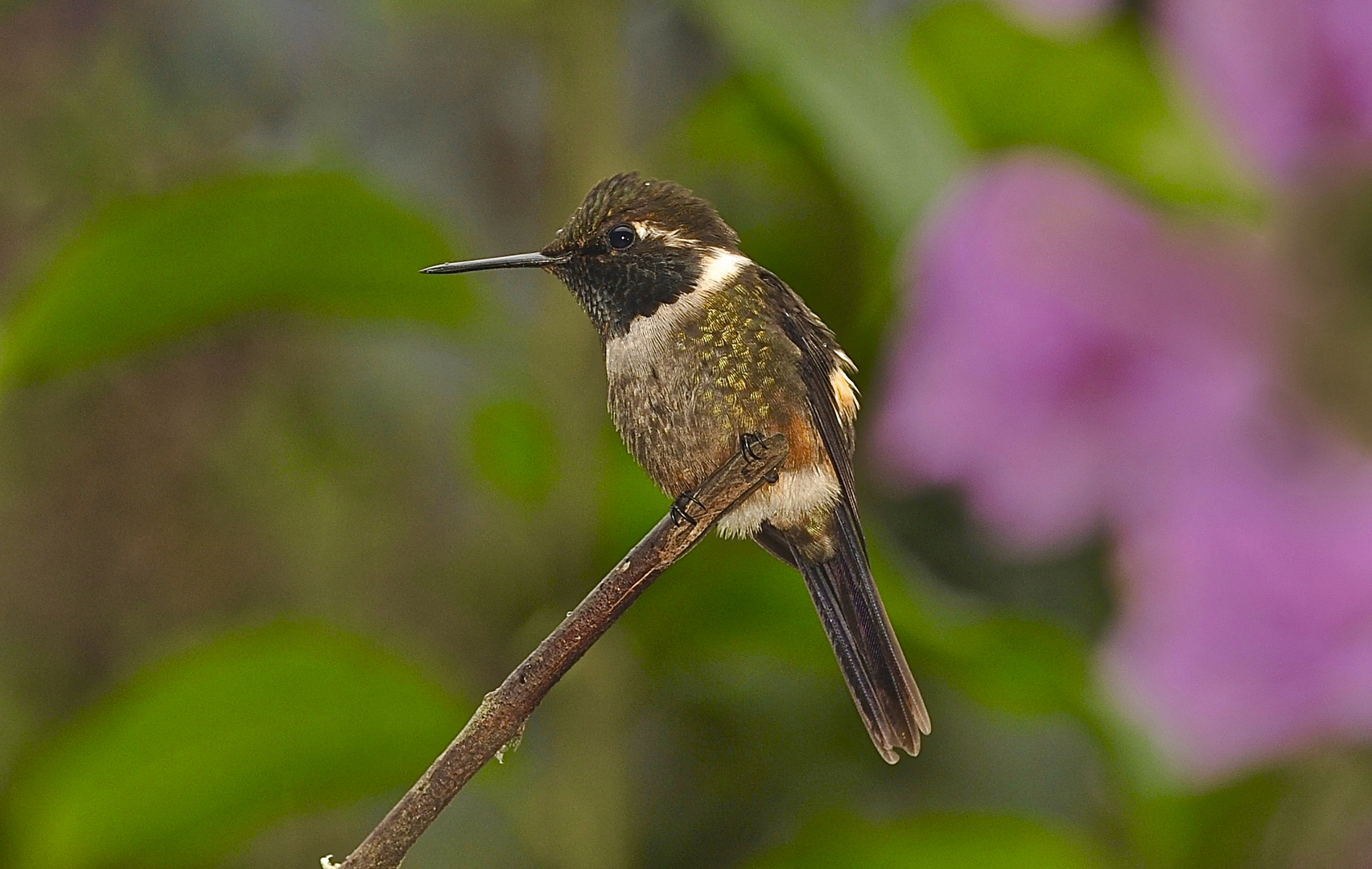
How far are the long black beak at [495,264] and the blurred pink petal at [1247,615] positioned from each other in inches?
17.0

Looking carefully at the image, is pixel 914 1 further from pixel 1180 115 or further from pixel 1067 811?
pixel 1067 811

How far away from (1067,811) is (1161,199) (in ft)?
1.17

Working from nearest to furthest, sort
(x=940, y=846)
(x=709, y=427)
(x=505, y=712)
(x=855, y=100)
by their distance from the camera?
(x=505, y=712)
(x=709, y=427)
(x=855, y=100)
(x=940, y=846)

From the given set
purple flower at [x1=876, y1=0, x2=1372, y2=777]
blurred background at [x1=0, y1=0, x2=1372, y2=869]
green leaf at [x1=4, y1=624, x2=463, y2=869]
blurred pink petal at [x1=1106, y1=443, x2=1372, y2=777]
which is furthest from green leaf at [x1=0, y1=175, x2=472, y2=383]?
blurred pink petal at [x1=1106, y1=443, x2=1372, y2=777]

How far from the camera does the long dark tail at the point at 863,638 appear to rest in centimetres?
21

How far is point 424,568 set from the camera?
3.36 ft

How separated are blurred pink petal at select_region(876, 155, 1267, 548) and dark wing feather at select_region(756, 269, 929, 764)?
27 cm

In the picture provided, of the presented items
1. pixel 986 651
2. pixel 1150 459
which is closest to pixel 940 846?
pixel 986 651

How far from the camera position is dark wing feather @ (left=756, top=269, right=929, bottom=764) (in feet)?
0.71

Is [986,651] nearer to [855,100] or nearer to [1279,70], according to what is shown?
[855,100]

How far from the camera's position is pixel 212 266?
1.49ft

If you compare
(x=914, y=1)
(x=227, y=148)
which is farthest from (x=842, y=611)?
(x=227, y=148)

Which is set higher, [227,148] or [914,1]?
[227,148]

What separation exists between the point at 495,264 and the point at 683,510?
47 millimetres
